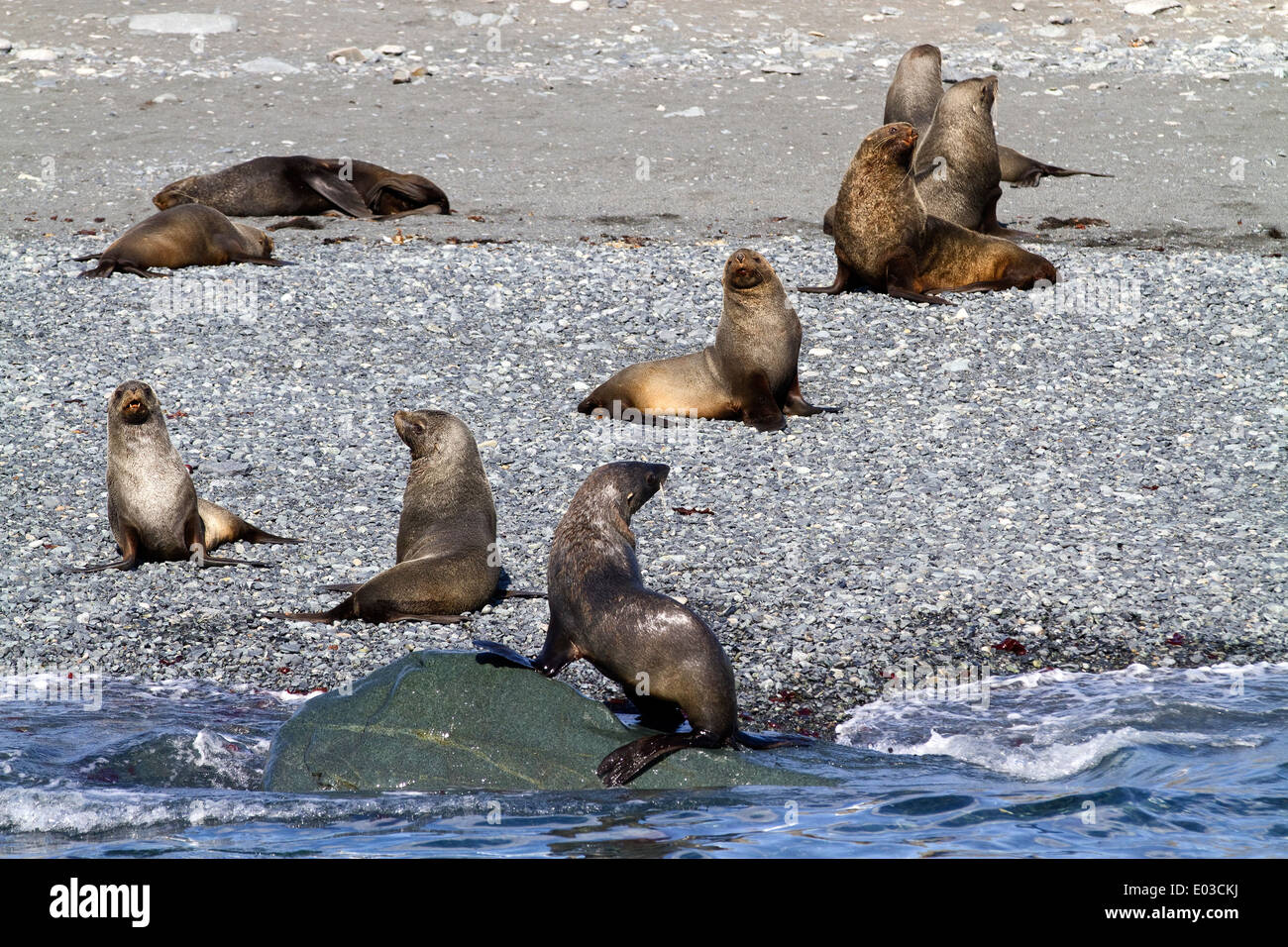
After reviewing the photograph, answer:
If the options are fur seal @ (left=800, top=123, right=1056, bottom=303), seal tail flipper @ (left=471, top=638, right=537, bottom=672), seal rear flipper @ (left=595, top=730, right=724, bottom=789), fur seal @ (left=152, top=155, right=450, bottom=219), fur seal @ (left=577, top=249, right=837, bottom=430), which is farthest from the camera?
fur seal @ (left=152, top=155, right=450, bottom=219)

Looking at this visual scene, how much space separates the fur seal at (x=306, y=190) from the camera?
1305 centimetres

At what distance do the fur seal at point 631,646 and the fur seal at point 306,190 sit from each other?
325 inches

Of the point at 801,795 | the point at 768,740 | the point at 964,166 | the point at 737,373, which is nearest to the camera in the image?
the point at 801,795

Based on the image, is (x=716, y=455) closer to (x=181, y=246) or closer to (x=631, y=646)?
(x=631, y=646)

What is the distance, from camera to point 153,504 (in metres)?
6.96

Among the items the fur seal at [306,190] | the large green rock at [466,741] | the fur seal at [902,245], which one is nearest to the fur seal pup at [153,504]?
the large green rock at [466,741]

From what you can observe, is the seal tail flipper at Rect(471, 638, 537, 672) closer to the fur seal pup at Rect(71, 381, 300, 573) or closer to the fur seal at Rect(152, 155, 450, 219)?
the fur seal pup at Rect(71, 381, 300, 573)

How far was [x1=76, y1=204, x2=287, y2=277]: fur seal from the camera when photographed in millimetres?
11133

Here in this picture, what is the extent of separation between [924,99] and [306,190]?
5.63 m

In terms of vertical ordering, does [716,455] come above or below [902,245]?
below

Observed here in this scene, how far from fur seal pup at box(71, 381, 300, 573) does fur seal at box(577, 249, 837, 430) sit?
2.48m

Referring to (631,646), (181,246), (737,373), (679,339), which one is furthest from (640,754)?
(181,246)

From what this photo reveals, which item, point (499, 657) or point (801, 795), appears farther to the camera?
point (499, 657)

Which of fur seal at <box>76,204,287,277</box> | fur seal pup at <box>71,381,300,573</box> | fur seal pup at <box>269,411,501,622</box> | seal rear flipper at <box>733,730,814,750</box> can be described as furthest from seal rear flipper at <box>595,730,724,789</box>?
fur seal at <box>76,204,287,277</box>
